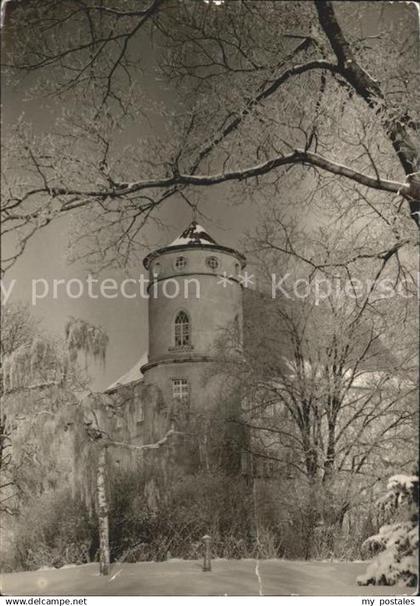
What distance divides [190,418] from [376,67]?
Result: 1900 millimetres

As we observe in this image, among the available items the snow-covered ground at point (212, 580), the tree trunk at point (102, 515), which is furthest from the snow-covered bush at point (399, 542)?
the tree trunk at point (102, 515)

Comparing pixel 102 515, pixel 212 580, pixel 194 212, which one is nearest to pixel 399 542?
pixel 212 580

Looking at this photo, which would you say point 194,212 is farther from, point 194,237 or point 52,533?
point 52,533

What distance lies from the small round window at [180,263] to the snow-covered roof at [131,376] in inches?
18.3

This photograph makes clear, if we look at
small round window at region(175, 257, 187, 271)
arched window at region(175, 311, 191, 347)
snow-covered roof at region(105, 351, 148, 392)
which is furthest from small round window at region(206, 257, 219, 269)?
snow-covered roof at region(105, 351, 148, 392)

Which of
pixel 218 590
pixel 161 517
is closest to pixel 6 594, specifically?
pixel 161 517

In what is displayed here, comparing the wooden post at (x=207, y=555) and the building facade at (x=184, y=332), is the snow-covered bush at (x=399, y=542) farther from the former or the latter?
the building facade at (x=184, y=332)

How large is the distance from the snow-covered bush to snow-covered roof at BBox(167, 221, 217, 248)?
4.59 feet

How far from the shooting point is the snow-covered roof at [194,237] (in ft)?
11.1

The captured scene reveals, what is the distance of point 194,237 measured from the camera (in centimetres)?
341

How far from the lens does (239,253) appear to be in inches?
135

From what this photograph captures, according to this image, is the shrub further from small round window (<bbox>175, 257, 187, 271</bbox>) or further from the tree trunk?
small round window (<bbox>175, 257, 187, 271</bbox>)

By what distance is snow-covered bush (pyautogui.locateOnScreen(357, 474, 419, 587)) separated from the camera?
2.80 meters

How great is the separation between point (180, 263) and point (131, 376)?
0.61m
